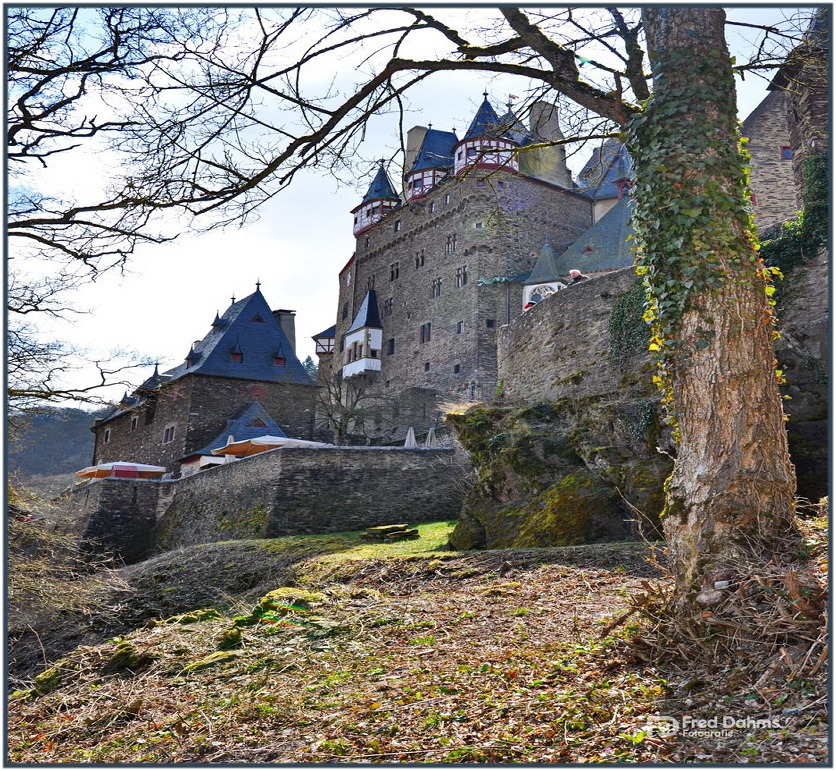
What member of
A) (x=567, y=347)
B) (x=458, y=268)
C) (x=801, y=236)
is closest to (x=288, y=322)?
(x=458, y=268)

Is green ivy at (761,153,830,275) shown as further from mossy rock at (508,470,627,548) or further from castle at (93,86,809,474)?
castle at (93,86,809,474)

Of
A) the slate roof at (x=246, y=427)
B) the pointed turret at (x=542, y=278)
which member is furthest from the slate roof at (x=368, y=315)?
the slate roof at (x=246, y=427)

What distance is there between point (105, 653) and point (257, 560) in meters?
7.17

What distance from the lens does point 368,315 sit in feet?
160

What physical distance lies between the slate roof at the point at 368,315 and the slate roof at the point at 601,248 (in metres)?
12.9

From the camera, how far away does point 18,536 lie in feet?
29.4

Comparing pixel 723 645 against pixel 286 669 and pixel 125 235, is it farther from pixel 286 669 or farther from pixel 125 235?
pixel 125 235

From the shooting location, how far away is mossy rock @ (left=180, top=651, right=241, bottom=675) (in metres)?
5.58

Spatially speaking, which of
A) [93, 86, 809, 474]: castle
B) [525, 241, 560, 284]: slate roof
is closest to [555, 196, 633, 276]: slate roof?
[93, 86, 809, 474]: castle

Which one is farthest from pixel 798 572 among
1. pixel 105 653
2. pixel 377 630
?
pixel 105 653

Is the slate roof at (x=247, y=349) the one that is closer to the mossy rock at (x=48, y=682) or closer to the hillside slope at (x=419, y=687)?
the hillside slope at (x=419, y=687)

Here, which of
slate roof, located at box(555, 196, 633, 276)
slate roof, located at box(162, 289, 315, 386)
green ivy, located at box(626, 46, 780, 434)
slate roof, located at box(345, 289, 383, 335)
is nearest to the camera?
green ivy, located at box(626, 46, 780, 434)

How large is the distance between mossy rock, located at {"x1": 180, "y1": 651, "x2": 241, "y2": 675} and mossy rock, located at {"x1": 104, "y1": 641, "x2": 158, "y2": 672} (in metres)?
0.56

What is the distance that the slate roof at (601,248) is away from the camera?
37406mm
